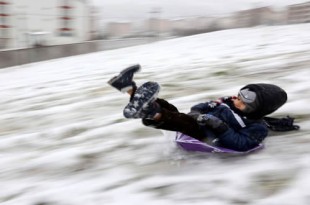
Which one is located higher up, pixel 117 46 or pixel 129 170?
pixel 129 170

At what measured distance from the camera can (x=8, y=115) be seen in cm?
652

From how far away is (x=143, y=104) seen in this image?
3170 millimetres

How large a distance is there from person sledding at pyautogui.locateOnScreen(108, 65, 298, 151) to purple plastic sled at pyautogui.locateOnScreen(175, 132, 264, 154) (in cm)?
3

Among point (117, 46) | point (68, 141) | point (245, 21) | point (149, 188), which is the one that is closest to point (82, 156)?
point (68, 141)

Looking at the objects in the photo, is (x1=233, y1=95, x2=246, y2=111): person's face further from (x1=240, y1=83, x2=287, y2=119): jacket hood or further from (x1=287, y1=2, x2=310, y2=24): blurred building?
(x1=287, y1=2, x2=310, y2=24): blurred building

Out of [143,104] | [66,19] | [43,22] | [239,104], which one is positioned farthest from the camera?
[66,19]

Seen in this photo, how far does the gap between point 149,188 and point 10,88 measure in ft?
23.1

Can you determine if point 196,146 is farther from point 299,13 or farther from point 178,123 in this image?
point 299,13

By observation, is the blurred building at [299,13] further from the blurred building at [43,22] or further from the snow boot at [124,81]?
the snow boot at [124,81]

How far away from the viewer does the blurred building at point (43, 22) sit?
17.6 m

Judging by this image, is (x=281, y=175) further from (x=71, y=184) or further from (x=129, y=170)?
(x=71, y=184)

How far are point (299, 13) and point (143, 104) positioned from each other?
1022 inches

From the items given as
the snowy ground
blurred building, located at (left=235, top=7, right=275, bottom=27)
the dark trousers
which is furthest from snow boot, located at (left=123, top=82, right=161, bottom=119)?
blurred building, located at (left=235, top=7, right=275, bottom=27)

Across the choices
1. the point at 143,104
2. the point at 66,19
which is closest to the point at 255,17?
the point at 66,19
